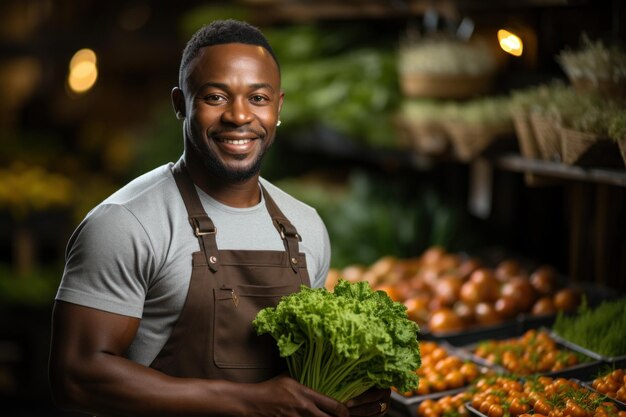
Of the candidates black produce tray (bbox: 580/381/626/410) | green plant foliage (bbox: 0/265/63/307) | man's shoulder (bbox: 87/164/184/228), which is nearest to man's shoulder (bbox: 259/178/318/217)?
man's shoulder (bbox: 87/164/184/228)

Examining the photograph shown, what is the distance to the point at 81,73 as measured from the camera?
24.4 feet

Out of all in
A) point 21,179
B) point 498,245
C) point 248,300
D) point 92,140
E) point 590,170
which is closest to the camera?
point 248,300

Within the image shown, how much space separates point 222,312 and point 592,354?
152cm

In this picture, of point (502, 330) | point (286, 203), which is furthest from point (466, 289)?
point (286, 203)

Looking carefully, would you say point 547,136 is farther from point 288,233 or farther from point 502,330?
point 288,233

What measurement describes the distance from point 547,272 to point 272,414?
89.9 inches

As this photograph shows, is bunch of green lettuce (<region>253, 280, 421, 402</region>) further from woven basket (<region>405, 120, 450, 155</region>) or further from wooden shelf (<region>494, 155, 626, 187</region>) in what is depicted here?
woven basket (<region>405, 120, 450, 155</region>)

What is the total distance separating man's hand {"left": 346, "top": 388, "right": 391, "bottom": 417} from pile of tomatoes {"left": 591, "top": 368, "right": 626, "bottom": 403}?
2.46ft

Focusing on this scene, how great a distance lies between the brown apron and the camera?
88.4 inches

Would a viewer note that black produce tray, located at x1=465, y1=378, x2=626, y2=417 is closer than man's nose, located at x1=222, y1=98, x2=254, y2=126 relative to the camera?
No

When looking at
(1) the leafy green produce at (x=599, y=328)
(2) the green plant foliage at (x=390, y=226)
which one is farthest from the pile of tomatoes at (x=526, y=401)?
(2) the green plant foliage at (x=390, y=226)

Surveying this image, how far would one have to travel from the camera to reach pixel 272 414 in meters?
2.18

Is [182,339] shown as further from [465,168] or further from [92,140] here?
[92,140]

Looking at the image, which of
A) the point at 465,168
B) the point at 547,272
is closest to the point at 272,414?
the point at 547,272
